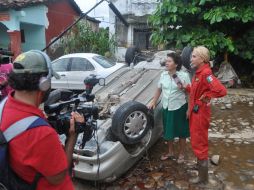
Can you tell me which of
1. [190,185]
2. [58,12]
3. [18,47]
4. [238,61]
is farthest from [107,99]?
[58,12]

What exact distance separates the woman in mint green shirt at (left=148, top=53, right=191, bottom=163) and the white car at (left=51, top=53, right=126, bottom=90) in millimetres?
5435

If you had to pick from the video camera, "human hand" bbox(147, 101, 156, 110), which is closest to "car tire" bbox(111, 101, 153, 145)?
"human hand" bbox(147, 101, 156, 110)

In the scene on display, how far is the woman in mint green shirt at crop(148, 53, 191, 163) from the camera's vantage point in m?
4.77

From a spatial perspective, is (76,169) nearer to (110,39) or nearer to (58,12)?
(110,39)

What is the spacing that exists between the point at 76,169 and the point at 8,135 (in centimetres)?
244

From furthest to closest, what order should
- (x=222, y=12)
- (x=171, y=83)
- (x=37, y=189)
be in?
(x=222, y=12) → (x=171, y=83) → (x=37, y=189)

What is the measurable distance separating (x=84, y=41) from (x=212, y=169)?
1131cm

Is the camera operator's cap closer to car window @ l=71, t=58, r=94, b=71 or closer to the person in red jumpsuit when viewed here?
the person in red jumpsuit

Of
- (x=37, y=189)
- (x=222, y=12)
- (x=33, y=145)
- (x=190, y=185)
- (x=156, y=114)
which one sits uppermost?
(x=222, y=12)

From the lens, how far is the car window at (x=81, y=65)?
1044 cm

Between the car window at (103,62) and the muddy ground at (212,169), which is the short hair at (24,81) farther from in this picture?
the car window at (103,62)

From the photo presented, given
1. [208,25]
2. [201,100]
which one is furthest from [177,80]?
[208,25]

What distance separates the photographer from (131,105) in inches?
171

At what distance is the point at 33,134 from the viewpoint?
173 centimetres
